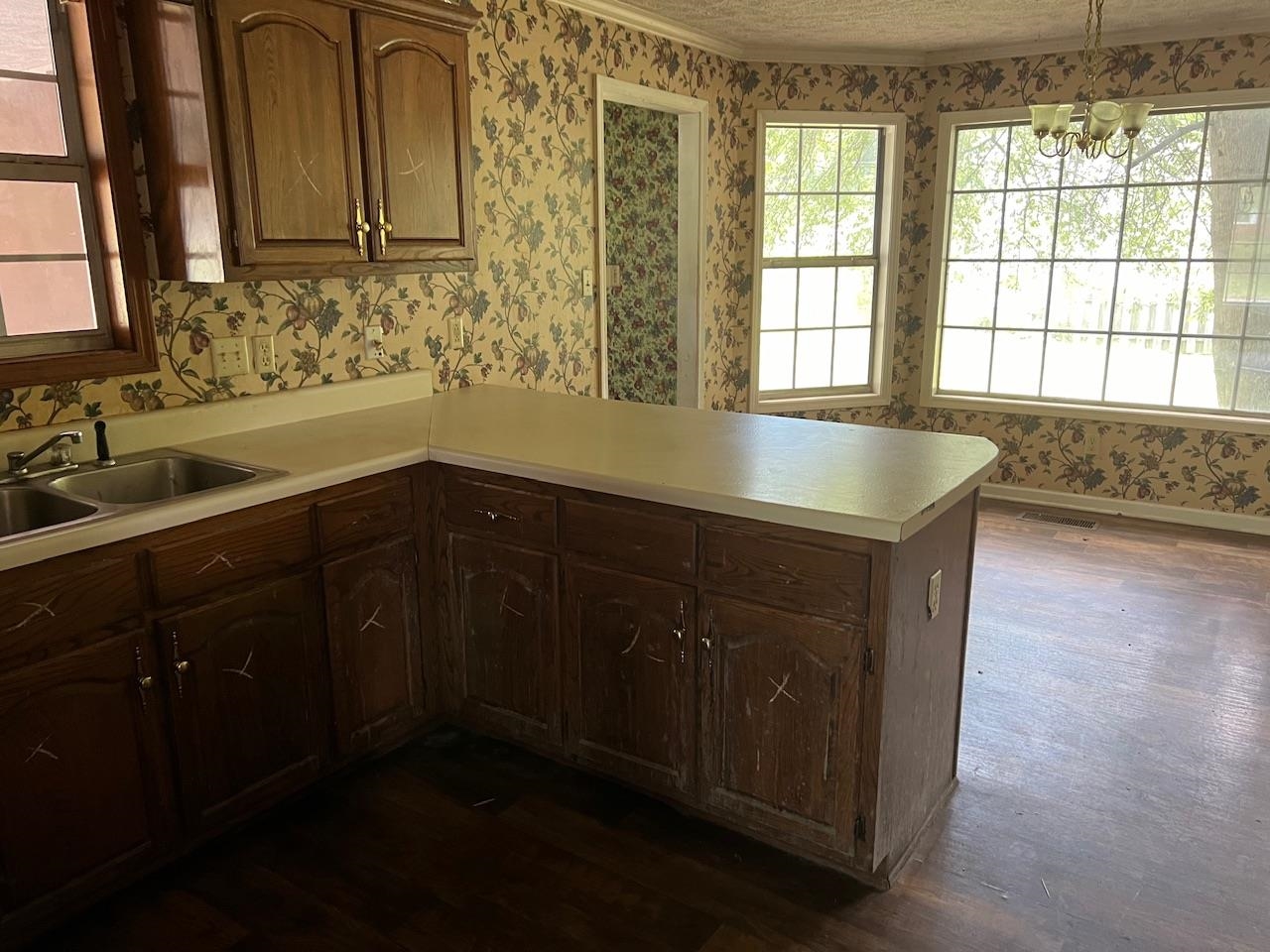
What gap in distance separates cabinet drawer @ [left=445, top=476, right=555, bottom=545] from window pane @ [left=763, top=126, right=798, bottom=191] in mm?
3160

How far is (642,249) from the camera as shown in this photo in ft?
16.0

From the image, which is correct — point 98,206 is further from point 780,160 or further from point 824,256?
point 824,256

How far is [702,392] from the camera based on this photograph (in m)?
4.81

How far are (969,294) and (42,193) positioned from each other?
4.54 metres

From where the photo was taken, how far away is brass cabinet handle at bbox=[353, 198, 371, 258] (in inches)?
99.0

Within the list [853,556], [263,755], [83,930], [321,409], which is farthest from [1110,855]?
[321,409]

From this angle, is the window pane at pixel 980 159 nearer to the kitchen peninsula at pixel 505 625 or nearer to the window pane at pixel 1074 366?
the window pane at pixel 1074 366

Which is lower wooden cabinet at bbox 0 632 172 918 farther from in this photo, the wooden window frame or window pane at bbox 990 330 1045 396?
window pane at bbox 990 330 1045 396

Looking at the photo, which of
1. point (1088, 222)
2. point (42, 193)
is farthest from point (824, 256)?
point (42, 193)

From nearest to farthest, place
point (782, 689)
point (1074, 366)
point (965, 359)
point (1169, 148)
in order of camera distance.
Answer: point (782, 689), point (1169, 148), point (1074, 366), point (965, 359)

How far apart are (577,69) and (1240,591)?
3.49 metres

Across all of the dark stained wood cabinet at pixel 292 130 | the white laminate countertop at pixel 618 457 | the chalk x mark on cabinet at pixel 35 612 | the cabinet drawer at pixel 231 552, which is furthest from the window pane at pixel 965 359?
the chalk x mark on cabinet at pixel 35 612

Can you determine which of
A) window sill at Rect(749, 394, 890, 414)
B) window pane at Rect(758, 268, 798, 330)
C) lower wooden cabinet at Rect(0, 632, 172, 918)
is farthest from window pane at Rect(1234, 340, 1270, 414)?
lower wooden cabinet at Rect(0, 632, 172, 918)

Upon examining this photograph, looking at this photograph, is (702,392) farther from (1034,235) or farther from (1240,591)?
(1240,591)
